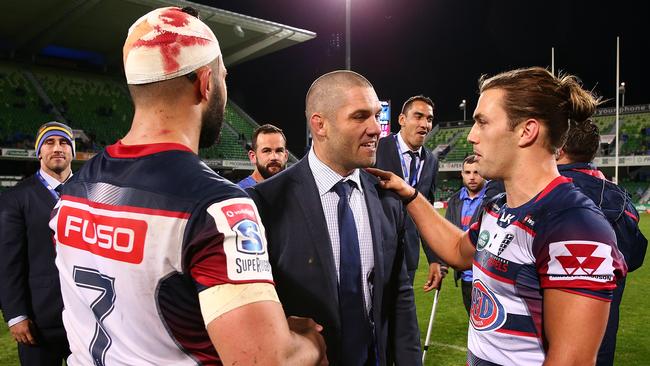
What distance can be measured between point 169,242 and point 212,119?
0.47 meters

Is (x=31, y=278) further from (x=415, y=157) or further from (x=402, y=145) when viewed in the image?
(x=415, y=157)

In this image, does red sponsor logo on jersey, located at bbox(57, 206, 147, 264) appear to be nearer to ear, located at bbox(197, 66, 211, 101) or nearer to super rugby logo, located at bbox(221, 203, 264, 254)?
super rugby logo, located at bbox(221, 203, 264, 254)

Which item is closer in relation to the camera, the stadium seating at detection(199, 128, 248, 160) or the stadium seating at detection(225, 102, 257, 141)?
the stadium seating at detection(199, 128, 248, 160)

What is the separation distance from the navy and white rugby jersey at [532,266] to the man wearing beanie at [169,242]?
3.25 ft

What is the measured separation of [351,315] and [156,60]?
1435 millimetres

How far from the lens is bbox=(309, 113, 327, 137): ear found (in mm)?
2521

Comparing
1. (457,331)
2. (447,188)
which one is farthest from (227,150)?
(457,331)

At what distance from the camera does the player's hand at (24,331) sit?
11.4 ft

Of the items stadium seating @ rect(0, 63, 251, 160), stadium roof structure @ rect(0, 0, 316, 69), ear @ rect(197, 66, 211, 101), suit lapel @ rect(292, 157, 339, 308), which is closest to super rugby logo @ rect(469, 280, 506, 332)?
suit lapel @ rect(292, 157, 339, 308)

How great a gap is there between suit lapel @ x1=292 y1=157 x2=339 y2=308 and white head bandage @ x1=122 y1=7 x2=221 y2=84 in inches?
39.5

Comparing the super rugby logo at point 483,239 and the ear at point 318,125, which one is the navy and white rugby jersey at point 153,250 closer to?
the ear at point 318,125

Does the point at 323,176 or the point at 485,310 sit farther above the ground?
the point at 323,176

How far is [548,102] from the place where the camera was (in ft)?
6.89

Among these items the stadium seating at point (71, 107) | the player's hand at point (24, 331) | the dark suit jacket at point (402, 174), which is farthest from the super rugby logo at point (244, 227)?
the stadium seating at point (71, 107)
